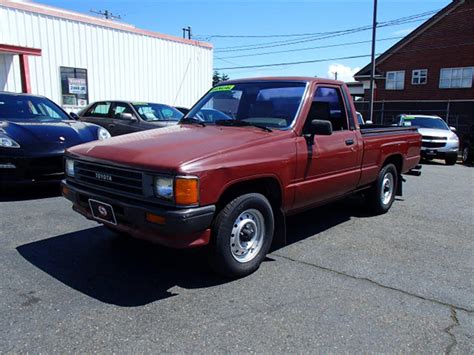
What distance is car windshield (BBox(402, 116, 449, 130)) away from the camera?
1494cm

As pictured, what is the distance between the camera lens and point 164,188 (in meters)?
3.12

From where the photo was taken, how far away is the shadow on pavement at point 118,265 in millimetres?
3369

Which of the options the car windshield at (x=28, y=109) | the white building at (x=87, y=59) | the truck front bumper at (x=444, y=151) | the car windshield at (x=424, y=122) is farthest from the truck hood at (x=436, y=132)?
the car windshield at (x=28, y=109)

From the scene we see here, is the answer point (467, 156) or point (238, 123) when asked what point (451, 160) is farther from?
point (238, 123)

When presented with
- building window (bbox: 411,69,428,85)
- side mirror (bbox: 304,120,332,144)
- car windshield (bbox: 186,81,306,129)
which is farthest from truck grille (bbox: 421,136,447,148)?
building window (bbox: 411,69,428,85)

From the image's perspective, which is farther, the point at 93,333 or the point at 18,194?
the point at 18,194

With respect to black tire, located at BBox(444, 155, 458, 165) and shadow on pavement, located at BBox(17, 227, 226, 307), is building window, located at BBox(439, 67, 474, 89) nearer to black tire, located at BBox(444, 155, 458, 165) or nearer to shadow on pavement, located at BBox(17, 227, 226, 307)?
black tire, located at BBox(444, 155, 458, 165)

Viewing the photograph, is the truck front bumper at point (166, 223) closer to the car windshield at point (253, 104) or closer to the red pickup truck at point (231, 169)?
the red pickup truck at point (231, 169)

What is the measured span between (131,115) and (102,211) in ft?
21.3

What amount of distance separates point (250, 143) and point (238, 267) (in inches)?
43.7

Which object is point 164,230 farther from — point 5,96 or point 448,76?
point 448,76

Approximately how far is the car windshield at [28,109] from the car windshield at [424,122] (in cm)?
1219

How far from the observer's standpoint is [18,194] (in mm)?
6594

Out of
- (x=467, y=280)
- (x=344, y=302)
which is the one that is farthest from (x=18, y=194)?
(x=467, y=280)
